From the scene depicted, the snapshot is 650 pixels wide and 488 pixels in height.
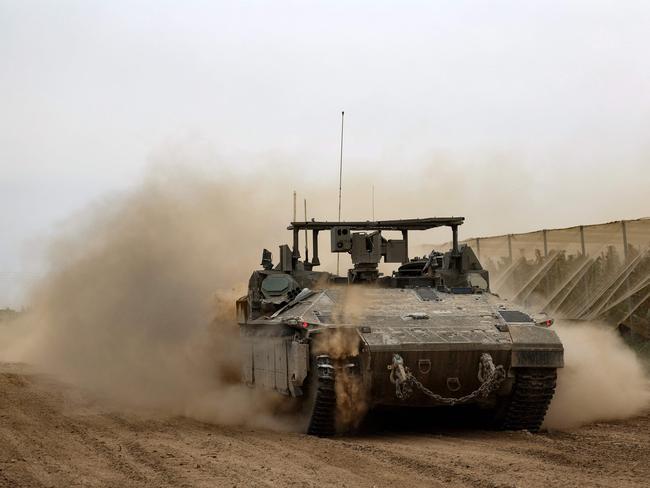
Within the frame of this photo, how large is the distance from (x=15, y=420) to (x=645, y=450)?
7400mm

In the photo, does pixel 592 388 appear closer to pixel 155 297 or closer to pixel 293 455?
pixel 293 455

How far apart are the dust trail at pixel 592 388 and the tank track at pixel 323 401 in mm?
2828

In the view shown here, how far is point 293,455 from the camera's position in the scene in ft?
30.6

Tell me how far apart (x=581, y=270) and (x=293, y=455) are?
13.9 m

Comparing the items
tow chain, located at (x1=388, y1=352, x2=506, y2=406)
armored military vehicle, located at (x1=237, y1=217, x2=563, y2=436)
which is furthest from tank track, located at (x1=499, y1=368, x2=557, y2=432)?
tow chain, located at (x1=388, y1=352, x2=506, y2=406)

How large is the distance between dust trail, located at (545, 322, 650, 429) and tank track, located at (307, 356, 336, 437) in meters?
2.83

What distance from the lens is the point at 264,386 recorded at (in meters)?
12.9

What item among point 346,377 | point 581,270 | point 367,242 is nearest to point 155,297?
point 367,242

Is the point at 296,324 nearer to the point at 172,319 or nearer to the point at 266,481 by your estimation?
the point at 266,481

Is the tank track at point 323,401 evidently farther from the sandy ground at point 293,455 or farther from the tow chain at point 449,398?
the tow chain at point 449,398

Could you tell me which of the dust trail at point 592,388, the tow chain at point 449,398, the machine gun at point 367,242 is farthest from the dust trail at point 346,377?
the machine gun at point 367,242

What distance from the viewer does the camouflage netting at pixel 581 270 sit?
1967 centimetres

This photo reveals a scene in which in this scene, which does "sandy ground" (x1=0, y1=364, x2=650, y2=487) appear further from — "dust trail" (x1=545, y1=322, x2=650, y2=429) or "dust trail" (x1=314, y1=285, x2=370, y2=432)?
"dust trail" (x1=545, y1=322, x2=650, y2=429)

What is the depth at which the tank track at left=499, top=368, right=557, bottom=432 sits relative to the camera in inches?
436
